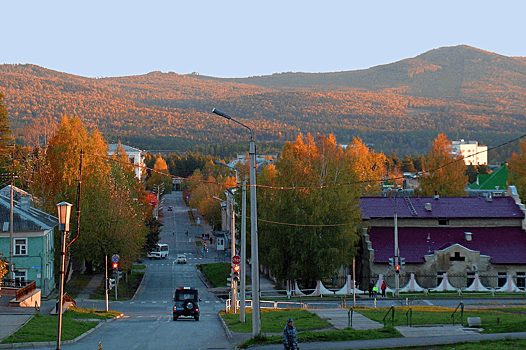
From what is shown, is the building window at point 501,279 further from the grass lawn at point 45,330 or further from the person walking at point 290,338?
the person walking at point 290,338

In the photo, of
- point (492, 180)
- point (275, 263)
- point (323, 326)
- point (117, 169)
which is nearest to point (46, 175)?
point (117, 169)

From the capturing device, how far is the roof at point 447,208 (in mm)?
58688

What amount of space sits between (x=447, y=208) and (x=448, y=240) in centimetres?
369

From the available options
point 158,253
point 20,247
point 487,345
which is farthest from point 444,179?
point 487,345

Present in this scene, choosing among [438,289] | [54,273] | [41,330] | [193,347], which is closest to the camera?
[193,347]

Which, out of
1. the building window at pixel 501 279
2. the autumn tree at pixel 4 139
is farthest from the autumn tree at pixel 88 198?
the building window at pixel 501 279

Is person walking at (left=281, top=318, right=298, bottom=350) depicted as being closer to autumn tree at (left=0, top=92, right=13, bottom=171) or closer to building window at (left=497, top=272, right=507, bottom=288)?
building window at (left=497, top=272, right=507, bottom=288)

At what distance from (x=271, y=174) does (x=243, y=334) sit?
50.4m

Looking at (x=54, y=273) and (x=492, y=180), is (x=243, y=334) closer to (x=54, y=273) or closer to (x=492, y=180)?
(x=54, y=273)

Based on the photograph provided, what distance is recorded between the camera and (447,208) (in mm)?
59781

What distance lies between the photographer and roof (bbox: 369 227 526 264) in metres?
54.4

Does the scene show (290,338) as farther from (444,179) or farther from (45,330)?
(444,179)

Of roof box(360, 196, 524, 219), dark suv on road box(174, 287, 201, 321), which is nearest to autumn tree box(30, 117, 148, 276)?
dark suv on road box(174, 287, 201, 321)

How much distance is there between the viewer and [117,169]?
220 feet
